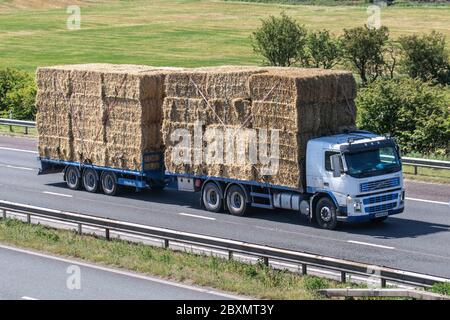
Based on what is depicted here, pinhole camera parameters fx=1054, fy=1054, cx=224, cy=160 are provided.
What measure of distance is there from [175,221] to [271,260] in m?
6.13

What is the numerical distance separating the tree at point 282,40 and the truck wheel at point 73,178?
102 feet

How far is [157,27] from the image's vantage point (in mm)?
101125

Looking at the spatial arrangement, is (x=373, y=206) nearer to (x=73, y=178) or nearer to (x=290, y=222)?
(x=290, y=222)

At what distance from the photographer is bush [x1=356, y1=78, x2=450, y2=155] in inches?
1567

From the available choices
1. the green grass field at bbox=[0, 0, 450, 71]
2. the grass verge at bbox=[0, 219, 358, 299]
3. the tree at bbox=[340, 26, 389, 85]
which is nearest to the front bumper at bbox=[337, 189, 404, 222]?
the grass verge at bbox=[0, 219, 358, 299]

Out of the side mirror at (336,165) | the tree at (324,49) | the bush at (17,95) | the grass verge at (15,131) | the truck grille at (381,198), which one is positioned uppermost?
the tree at (324,49)

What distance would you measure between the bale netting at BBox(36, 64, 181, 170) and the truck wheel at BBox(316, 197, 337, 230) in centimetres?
652

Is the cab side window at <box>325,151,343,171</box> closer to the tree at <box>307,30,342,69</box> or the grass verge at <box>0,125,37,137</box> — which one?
the grass verge at <box>0,125,37,137</box>

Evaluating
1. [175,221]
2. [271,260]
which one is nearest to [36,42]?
[175,221]

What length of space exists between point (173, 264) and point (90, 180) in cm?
1134

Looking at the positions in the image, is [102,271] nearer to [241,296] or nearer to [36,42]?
[241,296]

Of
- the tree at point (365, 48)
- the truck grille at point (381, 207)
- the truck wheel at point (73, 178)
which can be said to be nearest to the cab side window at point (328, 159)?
the truck grille at point (381, 207)

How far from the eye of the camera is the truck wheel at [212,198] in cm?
2961

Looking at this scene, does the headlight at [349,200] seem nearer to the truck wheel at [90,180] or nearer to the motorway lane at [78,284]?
the motorway lane at [78,284]
